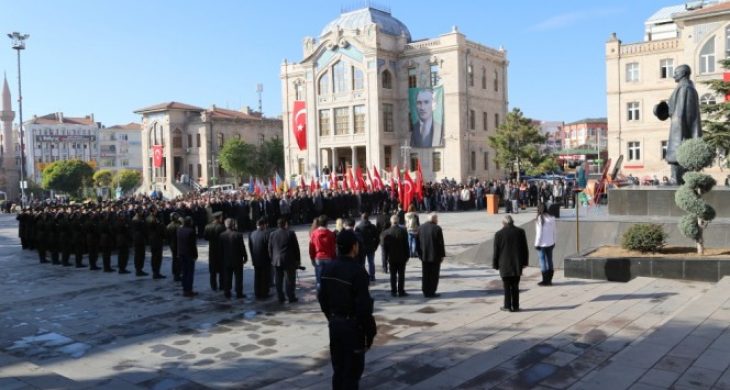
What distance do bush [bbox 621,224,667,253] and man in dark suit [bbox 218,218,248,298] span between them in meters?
7.63

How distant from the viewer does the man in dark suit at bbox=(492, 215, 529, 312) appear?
368 inches

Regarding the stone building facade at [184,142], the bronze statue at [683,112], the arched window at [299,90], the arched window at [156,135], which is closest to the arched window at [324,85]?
the arched window at [299,90]

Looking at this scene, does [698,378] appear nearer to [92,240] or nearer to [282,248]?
[282,248]

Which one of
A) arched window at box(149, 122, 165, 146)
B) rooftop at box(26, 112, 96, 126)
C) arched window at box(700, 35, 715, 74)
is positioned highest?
rooftop at box(26, 112, 96, 126)

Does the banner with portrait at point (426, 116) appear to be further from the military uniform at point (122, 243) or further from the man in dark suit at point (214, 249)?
the man in dark suit at point (214, 249)

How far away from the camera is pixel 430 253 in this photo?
432 inches

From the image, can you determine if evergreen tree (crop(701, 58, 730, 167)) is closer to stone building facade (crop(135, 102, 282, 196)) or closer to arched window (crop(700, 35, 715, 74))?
arched window (crop(700, 35, 715, 74))

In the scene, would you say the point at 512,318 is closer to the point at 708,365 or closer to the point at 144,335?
the point at 708,365

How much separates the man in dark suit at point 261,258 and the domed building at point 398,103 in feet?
124

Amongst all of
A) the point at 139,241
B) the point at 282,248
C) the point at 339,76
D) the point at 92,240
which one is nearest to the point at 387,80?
the point at 339,76

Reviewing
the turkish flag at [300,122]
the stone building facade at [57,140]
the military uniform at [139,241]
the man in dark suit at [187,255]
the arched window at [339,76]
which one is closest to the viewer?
the man in dark suit at [187,255]

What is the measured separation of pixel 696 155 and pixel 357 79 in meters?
41.0

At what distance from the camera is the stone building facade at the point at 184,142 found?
70.8 metres

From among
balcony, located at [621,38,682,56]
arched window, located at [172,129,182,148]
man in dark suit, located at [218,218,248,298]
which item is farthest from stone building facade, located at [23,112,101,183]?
man in dark suit, located at [218,218,248,298]
